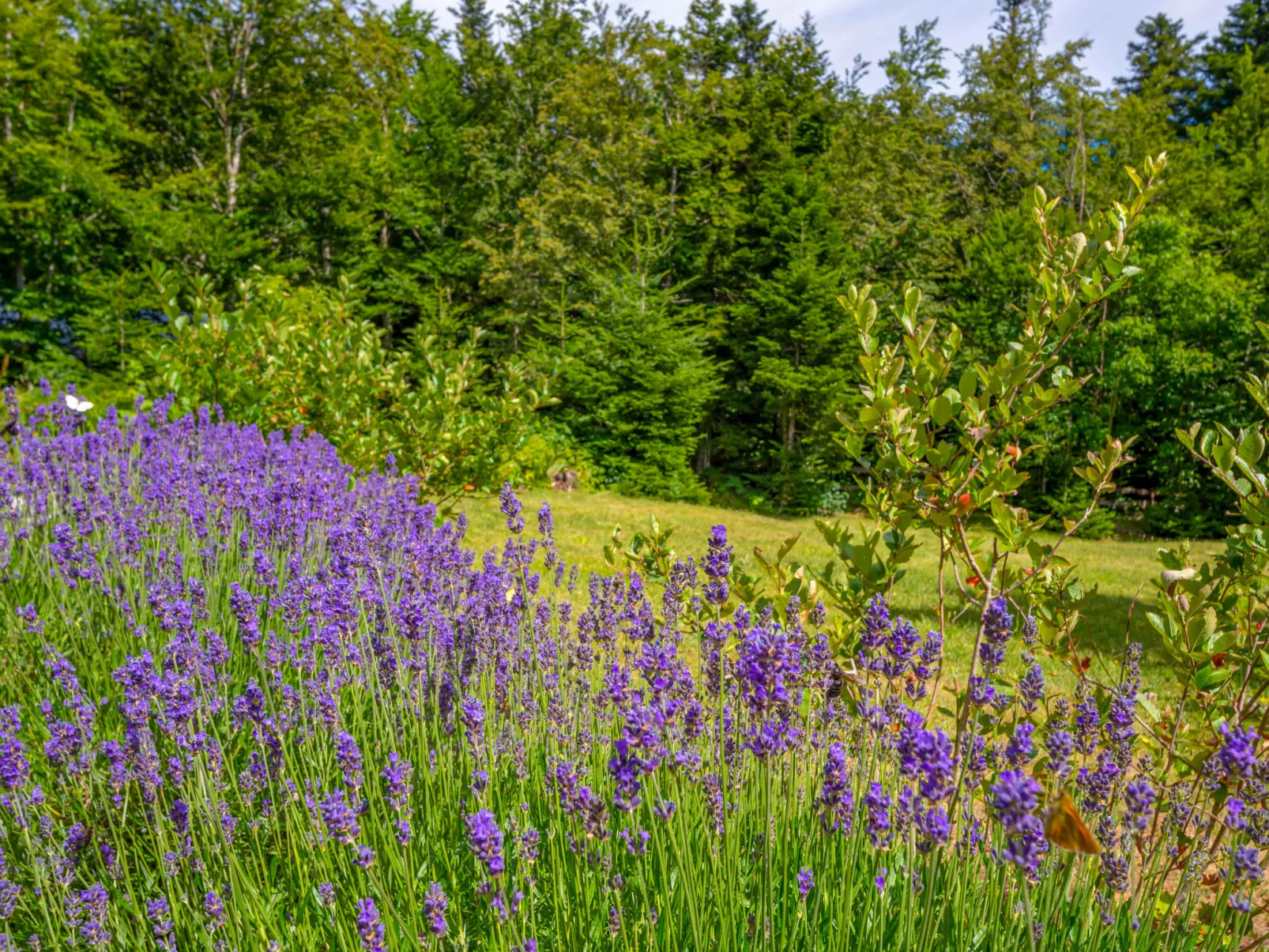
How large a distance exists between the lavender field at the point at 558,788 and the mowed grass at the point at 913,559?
1.19m

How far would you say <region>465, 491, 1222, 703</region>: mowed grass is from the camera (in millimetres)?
6359

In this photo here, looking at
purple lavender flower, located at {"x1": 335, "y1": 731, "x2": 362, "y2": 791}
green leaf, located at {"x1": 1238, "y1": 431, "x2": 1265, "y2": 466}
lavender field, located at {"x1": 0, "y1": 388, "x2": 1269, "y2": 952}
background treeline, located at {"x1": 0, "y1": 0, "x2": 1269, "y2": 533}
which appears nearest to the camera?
lavender field, located at {"x1": 0, "y1": 388, "x2": 1269, "y2": 952}

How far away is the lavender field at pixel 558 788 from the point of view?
5.03 ft

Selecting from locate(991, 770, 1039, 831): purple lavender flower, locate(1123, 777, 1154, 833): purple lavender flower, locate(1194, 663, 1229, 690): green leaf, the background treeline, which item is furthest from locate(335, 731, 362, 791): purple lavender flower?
the background treeline

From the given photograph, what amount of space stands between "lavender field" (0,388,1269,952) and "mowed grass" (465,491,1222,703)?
1.19 metres

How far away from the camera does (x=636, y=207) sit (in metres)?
20.1

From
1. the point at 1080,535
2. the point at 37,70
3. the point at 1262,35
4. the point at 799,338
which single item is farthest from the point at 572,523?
the point at 1262,35

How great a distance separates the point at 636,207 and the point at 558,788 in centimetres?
1992

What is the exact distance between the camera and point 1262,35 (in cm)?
2636

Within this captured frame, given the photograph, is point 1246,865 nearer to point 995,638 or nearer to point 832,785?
point 995,638

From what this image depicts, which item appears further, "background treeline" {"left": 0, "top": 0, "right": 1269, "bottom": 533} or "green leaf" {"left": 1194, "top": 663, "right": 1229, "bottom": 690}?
"background treeline" {"left": 0, "top": 0, "right": 1269, "bottom": 533}

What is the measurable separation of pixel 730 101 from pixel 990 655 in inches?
911

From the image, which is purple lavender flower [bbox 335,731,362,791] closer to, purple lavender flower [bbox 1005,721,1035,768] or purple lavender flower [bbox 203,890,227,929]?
purple lavender flower [bbox 203,890,227,929]

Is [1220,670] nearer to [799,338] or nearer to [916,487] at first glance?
[916,487]
